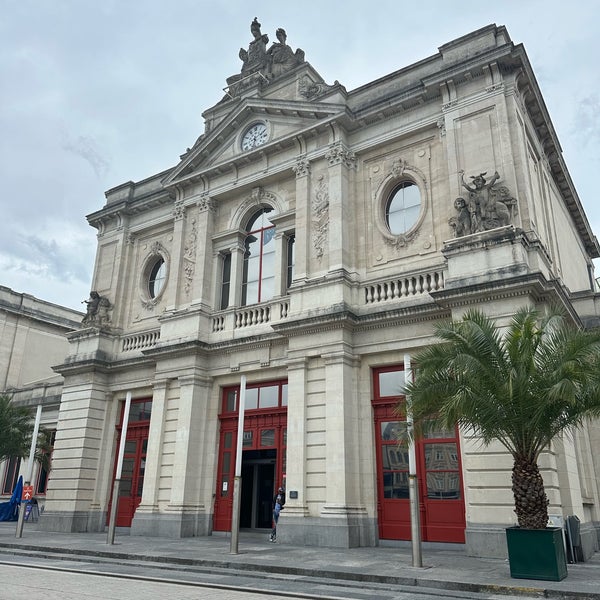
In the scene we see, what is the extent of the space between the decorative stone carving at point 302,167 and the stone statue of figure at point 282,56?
5154 mm

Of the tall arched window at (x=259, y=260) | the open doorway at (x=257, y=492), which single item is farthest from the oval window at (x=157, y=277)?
the open doorway at (x=257, y=492)

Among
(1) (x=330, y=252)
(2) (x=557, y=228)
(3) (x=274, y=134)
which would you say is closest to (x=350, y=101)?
(3) (x=274, y=134)

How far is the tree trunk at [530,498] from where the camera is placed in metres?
10.7

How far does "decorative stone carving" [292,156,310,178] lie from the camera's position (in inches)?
824

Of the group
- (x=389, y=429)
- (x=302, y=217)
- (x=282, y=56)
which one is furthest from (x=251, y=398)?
(x=282, y=56)

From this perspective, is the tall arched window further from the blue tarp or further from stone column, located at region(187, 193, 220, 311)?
the blue tarp

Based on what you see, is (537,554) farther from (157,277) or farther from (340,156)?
(157,277)

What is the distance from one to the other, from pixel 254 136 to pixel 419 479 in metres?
14.7

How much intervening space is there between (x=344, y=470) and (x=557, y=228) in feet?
40.5

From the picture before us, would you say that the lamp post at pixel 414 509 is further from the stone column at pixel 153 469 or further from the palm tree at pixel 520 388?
the stone column at pixel 153 469

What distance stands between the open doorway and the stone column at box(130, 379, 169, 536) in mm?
3171

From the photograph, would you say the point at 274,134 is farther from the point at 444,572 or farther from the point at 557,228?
the point at 444,572

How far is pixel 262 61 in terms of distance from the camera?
25062 mm

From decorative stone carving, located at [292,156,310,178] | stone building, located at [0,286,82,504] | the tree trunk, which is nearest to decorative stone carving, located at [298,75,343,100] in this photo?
decorative stone carving, located at [292,156,310,178]
